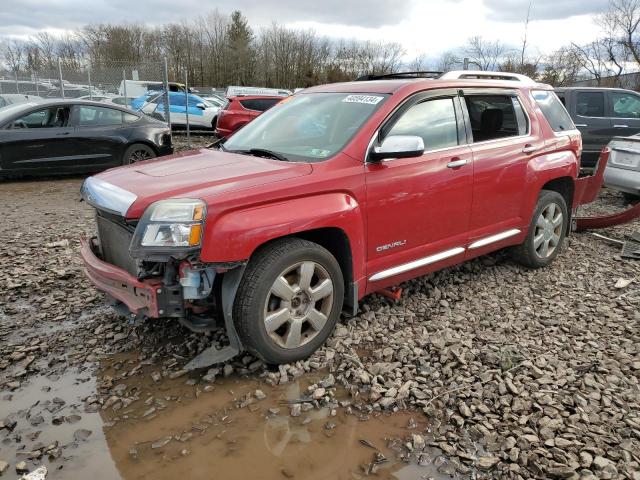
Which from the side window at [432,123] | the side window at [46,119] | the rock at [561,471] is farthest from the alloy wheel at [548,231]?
the side window at [46,119]

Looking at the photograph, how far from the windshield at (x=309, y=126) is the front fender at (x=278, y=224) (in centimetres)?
41

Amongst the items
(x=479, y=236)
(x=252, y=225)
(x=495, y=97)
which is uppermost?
Answer: (x=495, y=97)

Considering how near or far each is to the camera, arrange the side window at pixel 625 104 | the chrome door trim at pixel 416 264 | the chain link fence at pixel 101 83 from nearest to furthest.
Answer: the chrome door trim at pixel 416 264 → the side window at pixel 625 104 → the chain link fence at pixel 101 83

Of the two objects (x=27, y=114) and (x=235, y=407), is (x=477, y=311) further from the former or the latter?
(x=27, y=114)

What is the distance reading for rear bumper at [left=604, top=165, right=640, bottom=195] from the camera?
7.73 metres

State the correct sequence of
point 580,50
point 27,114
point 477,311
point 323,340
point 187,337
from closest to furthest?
1. point 323,340
2. point 187,337
3. point 477,311
4. point 27,114
5. point 580,50

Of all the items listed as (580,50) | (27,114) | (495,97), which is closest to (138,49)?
(580,50)

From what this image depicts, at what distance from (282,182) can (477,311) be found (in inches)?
82.8

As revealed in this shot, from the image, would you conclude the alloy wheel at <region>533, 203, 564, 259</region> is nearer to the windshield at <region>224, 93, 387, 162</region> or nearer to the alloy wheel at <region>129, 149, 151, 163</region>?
the windshield at <region>224, 93, 387, 162</region>

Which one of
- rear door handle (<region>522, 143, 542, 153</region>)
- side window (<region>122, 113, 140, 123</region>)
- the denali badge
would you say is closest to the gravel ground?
the denali badge

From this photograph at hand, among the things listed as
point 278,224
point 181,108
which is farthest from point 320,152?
point 181,108

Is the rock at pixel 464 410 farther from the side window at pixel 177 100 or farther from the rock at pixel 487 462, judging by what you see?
the side window at pixel 177 100

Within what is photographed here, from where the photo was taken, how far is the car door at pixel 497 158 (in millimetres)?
4320

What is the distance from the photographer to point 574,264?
17.7 ft
